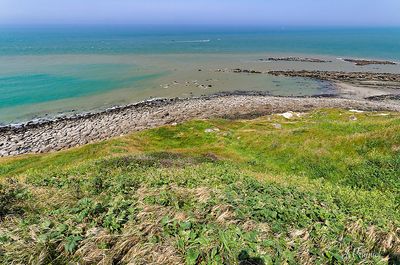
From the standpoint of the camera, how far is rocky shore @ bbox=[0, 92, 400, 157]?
193 feet

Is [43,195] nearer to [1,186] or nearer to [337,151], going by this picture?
[1,186]

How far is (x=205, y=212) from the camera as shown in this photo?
11008 millimetres

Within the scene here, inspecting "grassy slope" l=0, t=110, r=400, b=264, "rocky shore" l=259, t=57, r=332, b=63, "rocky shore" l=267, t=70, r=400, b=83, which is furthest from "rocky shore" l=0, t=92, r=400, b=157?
"rocky shore" l=259, t=57, r=332, b=63

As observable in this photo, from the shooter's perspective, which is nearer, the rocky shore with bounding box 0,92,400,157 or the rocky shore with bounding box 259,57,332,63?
the rocky shore with bounding box 0,92,400,157

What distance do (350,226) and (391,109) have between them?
3342 inches

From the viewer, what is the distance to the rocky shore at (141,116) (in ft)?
193

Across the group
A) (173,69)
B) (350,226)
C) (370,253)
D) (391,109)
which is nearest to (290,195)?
(350,226)

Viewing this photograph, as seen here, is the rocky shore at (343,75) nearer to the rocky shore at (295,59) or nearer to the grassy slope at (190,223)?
the rocky shore at (295,59)

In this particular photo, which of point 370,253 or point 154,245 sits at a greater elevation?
point 154,245

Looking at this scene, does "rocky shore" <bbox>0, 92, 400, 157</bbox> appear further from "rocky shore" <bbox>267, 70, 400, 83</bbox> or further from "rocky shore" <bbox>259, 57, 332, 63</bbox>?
"rocky shore" <bbox>259, 57, 332, 63</bbox>

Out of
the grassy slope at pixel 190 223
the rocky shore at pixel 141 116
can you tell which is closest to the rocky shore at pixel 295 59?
the rocky shore at pixel 141 116

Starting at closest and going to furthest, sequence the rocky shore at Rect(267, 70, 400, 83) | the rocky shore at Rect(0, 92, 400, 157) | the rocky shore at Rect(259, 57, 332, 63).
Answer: the rocky shore at Rect(0, 92, 400, 157), the rocky shore at Rect(267, 70, 400, 83), the rocky shore at Rect(259, 57, 332, 63)

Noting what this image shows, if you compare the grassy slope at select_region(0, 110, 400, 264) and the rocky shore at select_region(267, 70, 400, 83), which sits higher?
the grassy slope at select_region(0, 110, 400, 264)

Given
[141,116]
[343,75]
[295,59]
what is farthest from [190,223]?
[295,59]
